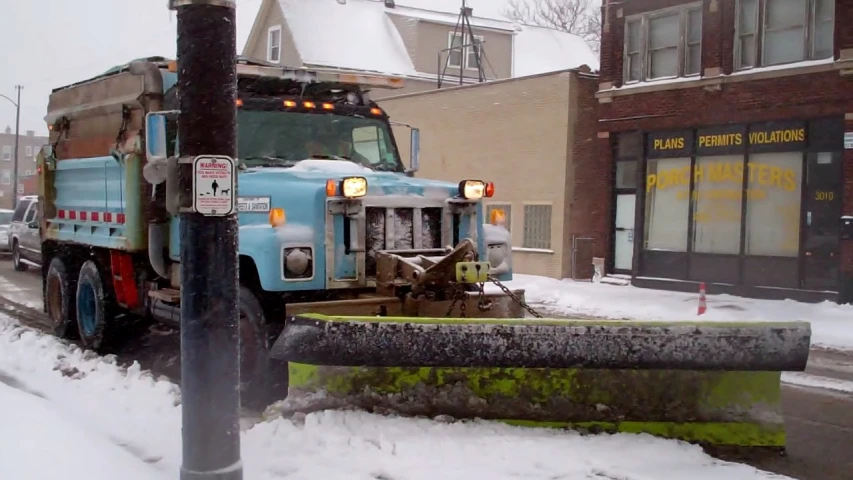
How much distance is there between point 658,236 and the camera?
64.4 feet

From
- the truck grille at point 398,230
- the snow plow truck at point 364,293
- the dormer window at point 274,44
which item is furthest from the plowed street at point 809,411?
the dormer window at point 274,44

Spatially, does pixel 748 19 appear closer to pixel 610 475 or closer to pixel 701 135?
pixel 701 135

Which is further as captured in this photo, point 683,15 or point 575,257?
point 575,257

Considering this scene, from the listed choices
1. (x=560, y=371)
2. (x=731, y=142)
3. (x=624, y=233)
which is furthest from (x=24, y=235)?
(x=560, y=371)

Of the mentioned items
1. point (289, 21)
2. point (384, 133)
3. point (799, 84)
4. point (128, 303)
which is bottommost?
point (128, 303)

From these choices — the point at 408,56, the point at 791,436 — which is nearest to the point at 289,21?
the point at 408,56

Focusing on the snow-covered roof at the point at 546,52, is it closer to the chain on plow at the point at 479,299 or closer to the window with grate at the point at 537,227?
the window with grate at the point at 537,227

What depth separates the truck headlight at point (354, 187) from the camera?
680 cm

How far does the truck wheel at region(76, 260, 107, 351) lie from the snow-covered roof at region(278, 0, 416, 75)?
2374cm

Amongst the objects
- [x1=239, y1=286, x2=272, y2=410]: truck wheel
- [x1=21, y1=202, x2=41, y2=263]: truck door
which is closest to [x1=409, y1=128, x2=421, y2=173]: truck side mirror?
[x1=239, y1=286, x2=272, y2=410]: truck wheel

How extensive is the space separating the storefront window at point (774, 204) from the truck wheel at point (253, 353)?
13230 mm

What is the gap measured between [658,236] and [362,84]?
12477 millimetres

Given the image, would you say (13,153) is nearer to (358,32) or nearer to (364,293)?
(358,32)

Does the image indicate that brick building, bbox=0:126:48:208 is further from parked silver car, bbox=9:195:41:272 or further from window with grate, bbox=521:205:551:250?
window with grate, bbox=521:205:551:250
